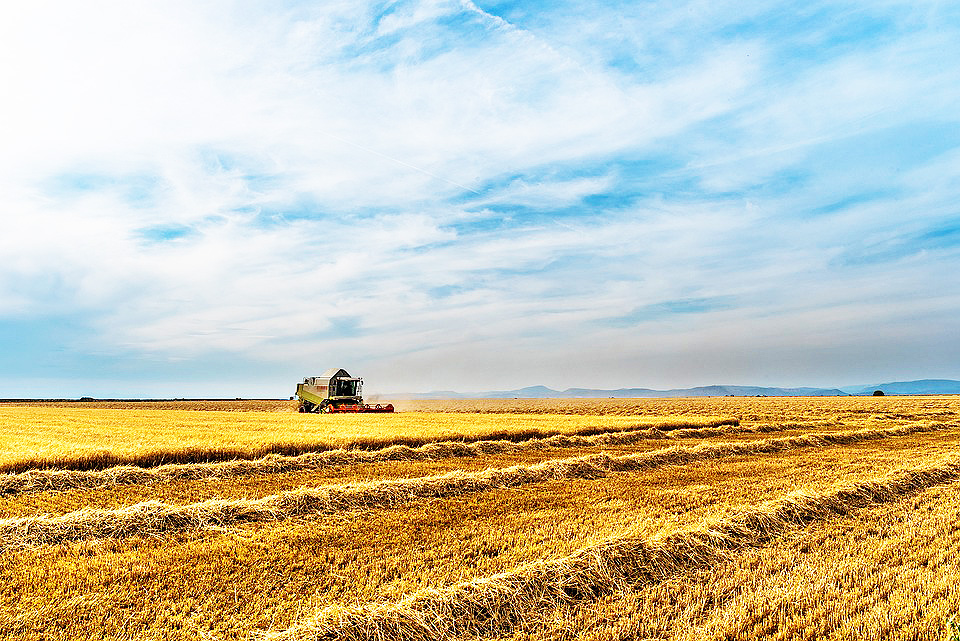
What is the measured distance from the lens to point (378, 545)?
7.09m

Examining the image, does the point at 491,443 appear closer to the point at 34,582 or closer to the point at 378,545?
the point at 378,545

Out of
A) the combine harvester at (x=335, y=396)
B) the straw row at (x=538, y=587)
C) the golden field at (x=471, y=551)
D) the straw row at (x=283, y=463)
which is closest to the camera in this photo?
the straw row at (x=538, y=587)

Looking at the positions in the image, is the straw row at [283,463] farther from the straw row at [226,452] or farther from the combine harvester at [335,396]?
the combine harvester at [335,396]

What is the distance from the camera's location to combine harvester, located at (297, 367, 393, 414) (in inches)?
1363

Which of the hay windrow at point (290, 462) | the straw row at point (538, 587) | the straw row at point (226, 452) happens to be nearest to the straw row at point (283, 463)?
the hay windrow at point (290, 462)

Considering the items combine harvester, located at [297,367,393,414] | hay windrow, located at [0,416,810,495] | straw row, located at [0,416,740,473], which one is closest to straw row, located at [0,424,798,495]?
hay windrow, located at [0,416,810,495]

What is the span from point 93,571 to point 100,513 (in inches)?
82.2

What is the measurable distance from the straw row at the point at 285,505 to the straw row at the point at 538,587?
365 centimetres

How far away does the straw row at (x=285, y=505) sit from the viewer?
7330 millimetres

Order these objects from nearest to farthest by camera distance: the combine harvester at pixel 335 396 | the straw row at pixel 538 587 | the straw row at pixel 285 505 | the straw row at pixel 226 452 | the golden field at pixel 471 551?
the straw row at pixel 538 587
the golden field at pixel 471 551
the straw row at pixel 285 505
the straw row at pixel 226 452
the combine harvester at pixel 335 396

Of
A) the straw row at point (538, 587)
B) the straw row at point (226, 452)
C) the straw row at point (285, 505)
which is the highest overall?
the straw row at point (226, 452)

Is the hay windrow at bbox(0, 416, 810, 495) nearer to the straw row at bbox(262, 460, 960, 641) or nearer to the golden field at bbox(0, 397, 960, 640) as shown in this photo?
the golden field at bbox(0, 397, 960, 640)

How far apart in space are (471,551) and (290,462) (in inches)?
310

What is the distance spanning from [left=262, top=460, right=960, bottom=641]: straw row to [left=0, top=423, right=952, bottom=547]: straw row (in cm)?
365
